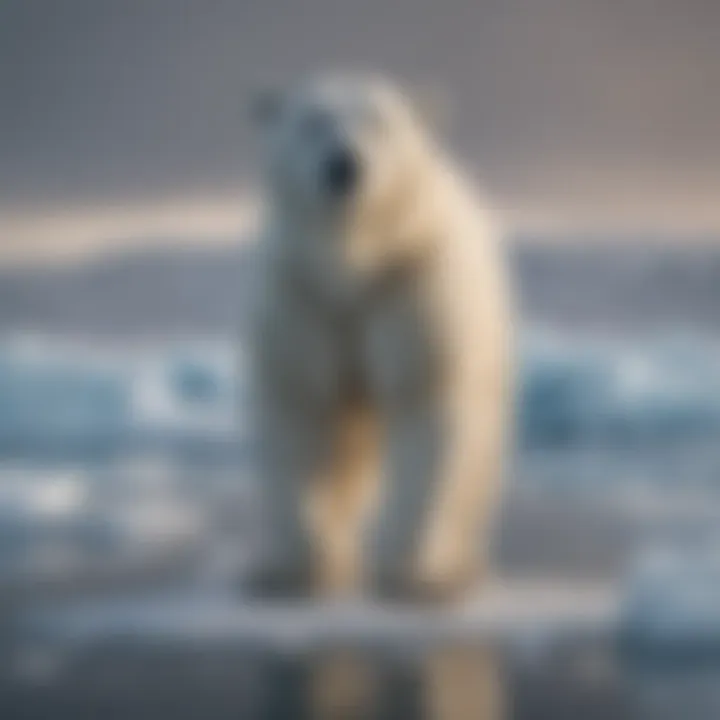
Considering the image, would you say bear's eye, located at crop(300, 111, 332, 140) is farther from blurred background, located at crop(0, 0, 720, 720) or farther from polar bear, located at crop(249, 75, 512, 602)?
blurred background, located at crop(0, 0, 720, 720)

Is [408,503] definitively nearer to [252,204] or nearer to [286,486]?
[286,486]

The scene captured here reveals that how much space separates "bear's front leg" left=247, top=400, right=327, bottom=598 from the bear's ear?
281 mm

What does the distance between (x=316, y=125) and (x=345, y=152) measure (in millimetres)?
54

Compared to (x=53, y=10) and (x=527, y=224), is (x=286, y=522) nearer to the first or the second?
(x=527, y=224)

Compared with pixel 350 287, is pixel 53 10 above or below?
above

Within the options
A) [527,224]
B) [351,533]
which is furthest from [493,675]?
[527,224]

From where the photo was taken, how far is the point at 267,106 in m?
1.48

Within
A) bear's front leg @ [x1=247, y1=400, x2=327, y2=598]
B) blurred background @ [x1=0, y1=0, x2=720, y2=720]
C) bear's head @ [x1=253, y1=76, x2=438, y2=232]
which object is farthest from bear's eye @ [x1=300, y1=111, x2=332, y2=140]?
blurred background @ [x1=0, y1=0, x2=720, y2=720]

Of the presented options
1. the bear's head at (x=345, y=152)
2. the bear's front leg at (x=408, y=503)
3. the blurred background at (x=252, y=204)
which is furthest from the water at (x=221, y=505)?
the bear's head at (x=345, y=152)

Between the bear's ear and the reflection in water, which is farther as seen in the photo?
the bear's ear

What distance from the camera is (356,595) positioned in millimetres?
1394

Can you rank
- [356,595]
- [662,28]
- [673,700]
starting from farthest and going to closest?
[662,28]
[356,595]
[673,700]

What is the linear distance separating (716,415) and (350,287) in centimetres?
81

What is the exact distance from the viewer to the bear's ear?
4.83 feet
